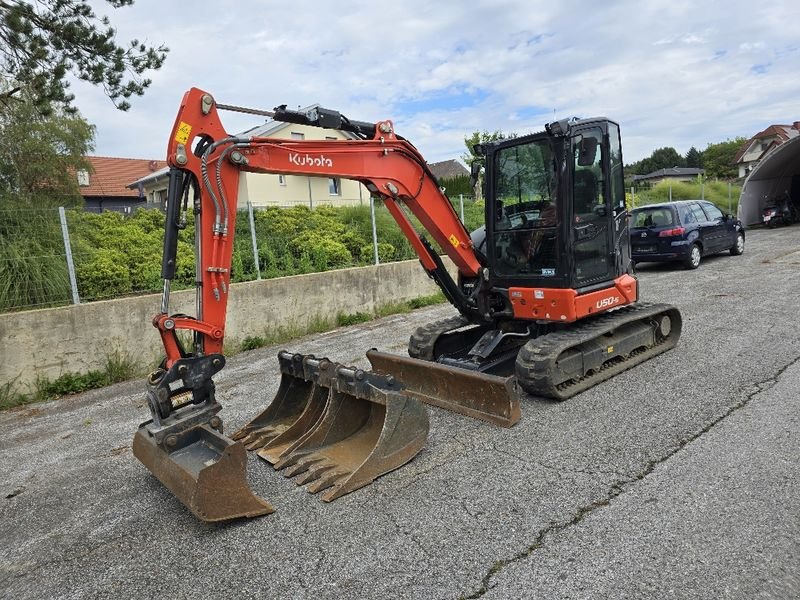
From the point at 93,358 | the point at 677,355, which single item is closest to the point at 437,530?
the point at 677,355

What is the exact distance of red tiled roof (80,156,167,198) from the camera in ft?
107

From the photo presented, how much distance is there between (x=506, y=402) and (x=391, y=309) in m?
6.11

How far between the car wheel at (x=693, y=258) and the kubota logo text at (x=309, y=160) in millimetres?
11577

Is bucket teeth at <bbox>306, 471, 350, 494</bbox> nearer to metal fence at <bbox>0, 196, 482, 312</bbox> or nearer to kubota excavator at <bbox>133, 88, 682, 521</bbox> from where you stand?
kubota excavator at <bbox>133, 88, 682, 521</bbox>

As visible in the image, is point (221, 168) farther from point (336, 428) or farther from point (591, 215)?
point (591, 215)

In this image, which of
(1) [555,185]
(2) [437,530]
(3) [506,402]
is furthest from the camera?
(1) [555,185]

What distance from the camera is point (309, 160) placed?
4.38m

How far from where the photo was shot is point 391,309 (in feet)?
34.9

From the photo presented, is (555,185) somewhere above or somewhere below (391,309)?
above

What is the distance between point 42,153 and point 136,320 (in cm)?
1007

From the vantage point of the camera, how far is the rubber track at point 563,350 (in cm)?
505

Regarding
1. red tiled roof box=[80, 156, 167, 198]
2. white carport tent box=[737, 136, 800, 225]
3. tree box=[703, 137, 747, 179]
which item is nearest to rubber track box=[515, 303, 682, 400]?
white carport tent box=[737, 136, 800, 225]

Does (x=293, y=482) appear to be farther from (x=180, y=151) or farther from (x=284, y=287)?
(x=284, y=287)

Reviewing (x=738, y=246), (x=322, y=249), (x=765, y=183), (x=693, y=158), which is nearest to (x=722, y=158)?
(x=693, y=158)
